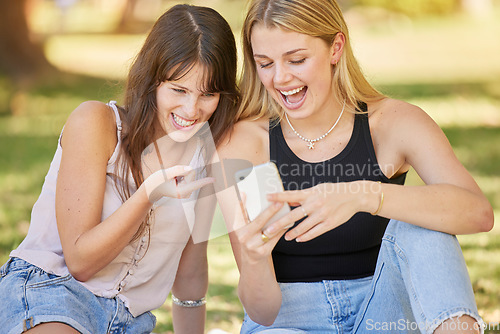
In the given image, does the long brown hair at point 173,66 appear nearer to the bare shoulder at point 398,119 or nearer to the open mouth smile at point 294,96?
the open mouth smile at point 294,96

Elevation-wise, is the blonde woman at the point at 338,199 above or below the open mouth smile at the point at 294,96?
below

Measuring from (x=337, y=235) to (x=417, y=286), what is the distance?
0.51 m

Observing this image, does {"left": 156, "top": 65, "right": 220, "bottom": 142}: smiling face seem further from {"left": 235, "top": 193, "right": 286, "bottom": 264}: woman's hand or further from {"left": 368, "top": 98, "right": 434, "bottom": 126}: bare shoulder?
{"left": 368, "top": 98, "right": 434, "bottom": 126}: bare shoulder

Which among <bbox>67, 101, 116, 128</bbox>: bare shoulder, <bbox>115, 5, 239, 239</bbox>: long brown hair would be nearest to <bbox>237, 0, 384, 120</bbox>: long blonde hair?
<bbox>115, 5, 239, 239</bbox>: long brown hair

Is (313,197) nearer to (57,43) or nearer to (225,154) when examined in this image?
(225,154)

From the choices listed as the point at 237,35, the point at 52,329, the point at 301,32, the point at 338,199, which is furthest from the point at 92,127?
the point at 237,35

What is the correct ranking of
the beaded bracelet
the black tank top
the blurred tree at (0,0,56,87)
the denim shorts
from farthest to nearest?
the blurred tree at (0,0,56,87), the beaded bracelet, the black tank top, the denim shorts

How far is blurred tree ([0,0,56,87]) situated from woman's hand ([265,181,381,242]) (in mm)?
8746

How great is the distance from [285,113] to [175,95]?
510 millimetres

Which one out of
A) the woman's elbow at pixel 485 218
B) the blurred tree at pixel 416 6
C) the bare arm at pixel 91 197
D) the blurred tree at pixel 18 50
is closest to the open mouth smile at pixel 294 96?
the bare arm at pixel 91 197

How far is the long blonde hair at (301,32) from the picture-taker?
2.48 meters

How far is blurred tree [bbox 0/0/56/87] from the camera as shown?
978 cm

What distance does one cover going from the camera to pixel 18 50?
10328mm

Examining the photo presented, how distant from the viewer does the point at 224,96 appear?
266 cm
